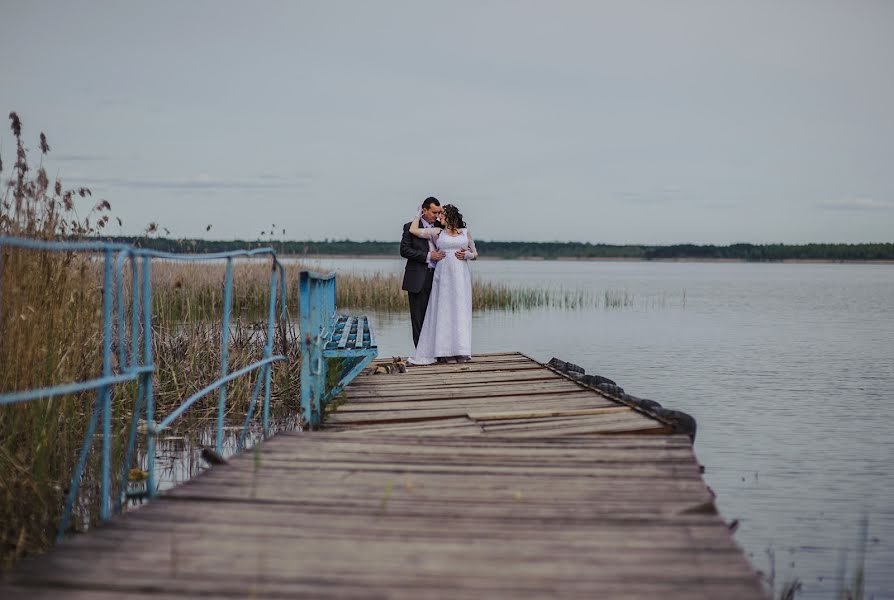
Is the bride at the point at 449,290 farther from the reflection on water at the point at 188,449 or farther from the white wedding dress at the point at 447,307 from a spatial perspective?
the reflection on water at the point at 188,449

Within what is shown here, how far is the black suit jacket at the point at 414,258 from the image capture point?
1003cm

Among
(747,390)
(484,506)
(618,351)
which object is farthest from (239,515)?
(618,351)

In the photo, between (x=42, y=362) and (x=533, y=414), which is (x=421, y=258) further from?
(x=42, y=362)

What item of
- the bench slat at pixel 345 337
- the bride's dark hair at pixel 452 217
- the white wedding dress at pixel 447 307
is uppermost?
the bride's dark hair at pixel 452 217

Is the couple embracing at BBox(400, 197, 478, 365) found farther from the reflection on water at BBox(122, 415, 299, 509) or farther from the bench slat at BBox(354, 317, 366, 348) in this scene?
the reflection on water at BBox(122, 415, 299, 509)

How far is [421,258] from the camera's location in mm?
10031

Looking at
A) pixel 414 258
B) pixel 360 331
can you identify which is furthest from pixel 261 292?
pixel 414 258

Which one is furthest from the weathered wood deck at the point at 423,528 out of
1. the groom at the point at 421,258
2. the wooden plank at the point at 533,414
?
the groom at the point at 421,258

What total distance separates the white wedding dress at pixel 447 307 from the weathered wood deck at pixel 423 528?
4.07 metres

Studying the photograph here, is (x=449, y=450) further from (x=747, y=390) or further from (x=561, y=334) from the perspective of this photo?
(x=561, y=334)

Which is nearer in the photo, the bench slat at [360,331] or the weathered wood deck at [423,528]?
the weathered wood deck at [423,528]

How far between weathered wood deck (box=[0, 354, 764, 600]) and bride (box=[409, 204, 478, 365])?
407 centimetres

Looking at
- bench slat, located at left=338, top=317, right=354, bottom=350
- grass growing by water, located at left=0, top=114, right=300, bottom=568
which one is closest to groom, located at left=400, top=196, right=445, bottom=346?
bench slat, located at left=338, top=317, right=354, bottom=350

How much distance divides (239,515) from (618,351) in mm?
15980
